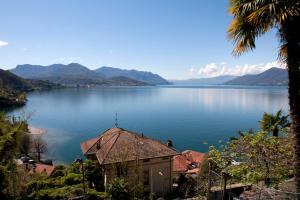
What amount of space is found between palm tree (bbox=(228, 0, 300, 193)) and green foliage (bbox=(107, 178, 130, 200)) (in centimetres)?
931

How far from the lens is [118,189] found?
47.1 feet

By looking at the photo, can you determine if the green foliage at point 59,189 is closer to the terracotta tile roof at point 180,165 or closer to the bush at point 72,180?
the bush at point 72,180

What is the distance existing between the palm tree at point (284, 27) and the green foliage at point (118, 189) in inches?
366

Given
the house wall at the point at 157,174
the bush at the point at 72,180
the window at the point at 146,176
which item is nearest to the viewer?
the bush at the point at 72,180

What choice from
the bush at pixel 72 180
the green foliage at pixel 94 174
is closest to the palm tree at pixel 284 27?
the green foliage at pixel 94 174

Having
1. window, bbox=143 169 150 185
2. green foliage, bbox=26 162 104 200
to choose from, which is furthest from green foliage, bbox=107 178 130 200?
window, bbox=143 169 150 185

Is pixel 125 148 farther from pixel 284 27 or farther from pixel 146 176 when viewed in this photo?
pixel 284 27

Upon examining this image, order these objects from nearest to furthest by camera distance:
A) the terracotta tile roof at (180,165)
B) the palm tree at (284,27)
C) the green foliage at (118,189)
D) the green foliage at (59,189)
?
1. the palm tree at (284,27)
2. the green foliage at (118,189)
3. the green foliage at (59,189)
4. the terracotta tile roof at (180,165)

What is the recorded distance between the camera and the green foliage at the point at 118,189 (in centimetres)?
1418

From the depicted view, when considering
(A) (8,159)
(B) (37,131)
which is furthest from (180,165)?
(B) (37,131)

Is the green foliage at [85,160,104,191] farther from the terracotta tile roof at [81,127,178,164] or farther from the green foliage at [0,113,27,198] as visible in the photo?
the green foliage at [0,113,27,198]

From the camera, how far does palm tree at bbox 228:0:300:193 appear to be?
19.5 feet

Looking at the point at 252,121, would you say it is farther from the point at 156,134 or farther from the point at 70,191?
the point at 70,191

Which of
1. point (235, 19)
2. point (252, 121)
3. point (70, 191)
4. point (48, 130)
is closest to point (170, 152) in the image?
point (70, 191)
